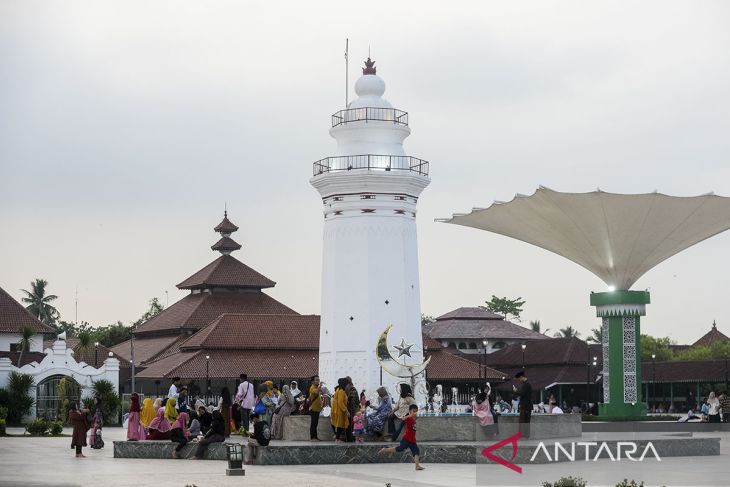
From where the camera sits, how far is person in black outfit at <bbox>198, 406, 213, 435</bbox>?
2625cm

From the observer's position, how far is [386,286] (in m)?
43.5

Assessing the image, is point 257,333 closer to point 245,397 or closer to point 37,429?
point 37,429

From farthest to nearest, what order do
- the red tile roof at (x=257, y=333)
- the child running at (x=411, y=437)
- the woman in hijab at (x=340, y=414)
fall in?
the red tile roof at (x=257, y=333) → the woman in hijab at (x=340, y=414) → the child running at (x=411, y=437)

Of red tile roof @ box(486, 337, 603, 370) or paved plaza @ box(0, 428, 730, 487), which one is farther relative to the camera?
red tile roof @ box(486, 337, 603, 370)

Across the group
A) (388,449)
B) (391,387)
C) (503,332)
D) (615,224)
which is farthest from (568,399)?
(388,449)

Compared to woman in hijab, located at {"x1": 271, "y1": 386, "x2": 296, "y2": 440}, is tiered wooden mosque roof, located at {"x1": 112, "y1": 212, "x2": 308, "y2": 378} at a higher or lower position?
higher

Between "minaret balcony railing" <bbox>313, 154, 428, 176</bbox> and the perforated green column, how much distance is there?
8.64 meters

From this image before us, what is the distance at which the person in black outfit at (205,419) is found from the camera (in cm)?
2625

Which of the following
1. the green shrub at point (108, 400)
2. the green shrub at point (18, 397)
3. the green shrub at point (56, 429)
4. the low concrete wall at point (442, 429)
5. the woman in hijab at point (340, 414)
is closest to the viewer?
the woman in hijab at point (340, 414)

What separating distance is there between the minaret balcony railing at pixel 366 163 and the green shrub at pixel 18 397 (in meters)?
15.1

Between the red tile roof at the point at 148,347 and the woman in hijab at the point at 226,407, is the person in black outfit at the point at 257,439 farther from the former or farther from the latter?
the red tile roof at the point at 148,347

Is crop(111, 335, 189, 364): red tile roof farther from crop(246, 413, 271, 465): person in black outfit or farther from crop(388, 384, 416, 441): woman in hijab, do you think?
crop(246, 413, 271, 465): person in black outfit

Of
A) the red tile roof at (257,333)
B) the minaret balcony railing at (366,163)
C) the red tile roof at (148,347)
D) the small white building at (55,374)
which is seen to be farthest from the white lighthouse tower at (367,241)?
the red tile roof at (148,347)

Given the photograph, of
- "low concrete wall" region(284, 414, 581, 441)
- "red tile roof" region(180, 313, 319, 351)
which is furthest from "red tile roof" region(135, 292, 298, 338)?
"low concrete wall" region(284, 414, 581, 441)
